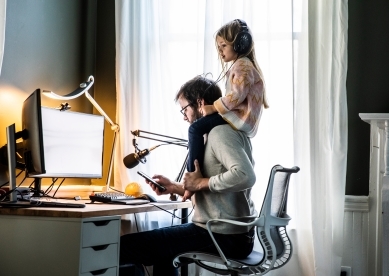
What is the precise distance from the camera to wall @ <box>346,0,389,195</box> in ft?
11.8

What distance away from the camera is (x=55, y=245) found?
85.0 inches

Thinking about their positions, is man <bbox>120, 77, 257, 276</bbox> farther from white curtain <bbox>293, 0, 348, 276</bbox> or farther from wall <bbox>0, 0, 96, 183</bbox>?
white curtain <bbox>293, 0, 348, 276</bbox>

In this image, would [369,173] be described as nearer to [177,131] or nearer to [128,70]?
[177,131]

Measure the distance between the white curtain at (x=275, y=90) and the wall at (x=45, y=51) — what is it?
0.78ft

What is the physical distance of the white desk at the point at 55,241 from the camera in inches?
84.4

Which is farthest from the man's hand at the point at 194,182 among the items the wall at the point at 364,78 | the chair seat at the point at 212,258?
the wall at the point at 364,78

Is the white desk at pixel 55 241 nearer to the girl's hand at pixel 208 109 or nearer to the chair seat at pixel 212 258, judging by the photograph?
the chair seat at pixel 212 258

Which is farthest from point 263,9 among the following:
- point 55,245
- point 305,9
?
point 55,245

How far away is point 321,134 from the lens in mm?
3510

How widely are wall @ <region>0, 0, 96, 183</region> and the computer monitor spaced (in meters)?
0.27

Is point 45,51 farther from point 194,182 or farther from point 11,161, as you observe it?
point 194,182

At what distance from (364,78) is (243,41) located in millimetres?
1365

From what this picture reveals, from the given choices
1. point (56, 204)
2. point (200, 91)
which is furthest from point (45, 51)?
point (56, 204)

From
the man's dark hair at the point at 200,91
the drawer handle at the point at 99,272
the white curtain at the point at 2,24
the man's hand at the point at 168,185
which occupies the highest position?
the white curtain at the point at 2,24
